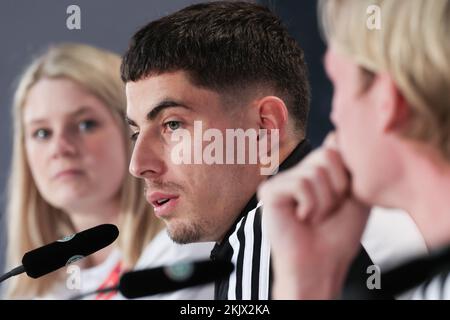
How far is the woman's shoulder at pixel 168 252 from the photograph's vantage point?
153 centimetres

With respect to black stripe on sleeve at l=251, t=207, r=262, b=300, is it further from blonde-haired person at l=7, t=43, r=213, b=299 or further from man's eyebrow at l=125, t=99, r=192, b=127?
blonde-haired person at l=7, t=43, r=213, b=299

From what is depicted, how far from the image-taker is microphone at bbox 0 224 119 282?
1168 mm

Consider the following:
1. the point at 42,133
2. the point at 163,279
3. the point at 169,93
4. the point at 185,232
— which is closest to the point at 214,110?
the point at 169,93

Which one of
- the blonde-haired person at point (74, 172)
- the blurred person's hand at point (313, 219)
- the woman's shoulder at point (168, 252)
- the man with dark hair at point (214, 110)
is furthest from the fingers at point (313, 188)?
the blonde-haired person at point (74, 172)

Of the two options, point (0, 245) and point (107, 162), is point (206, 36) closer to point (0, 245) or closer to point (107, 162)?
point (107, 162)

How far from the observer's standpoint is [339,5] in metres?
1.01

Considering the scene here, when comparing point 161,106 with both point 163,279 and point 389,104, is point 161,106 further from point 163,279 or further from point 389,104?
point 389,104

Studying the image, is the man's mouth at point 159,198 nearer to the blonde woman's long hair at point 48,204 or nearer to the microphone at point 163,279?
the microphone at point 163,279

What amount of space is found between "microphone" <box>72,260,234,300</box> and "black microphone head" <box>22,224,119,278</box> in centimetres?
7

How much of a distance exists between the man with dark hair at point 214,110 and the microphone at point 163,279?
0.43 ft

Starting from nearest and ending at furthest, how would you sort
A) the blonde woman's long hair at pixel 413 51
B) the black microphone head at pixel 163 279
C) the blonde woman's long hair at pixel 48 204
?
the blonde woman's long hair at pixel 413 51 → the black microphone head at pixel 163 279 → the blonde woman's long hair at pixel 48 204

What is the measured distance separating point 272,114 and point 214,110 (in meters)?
0.09
